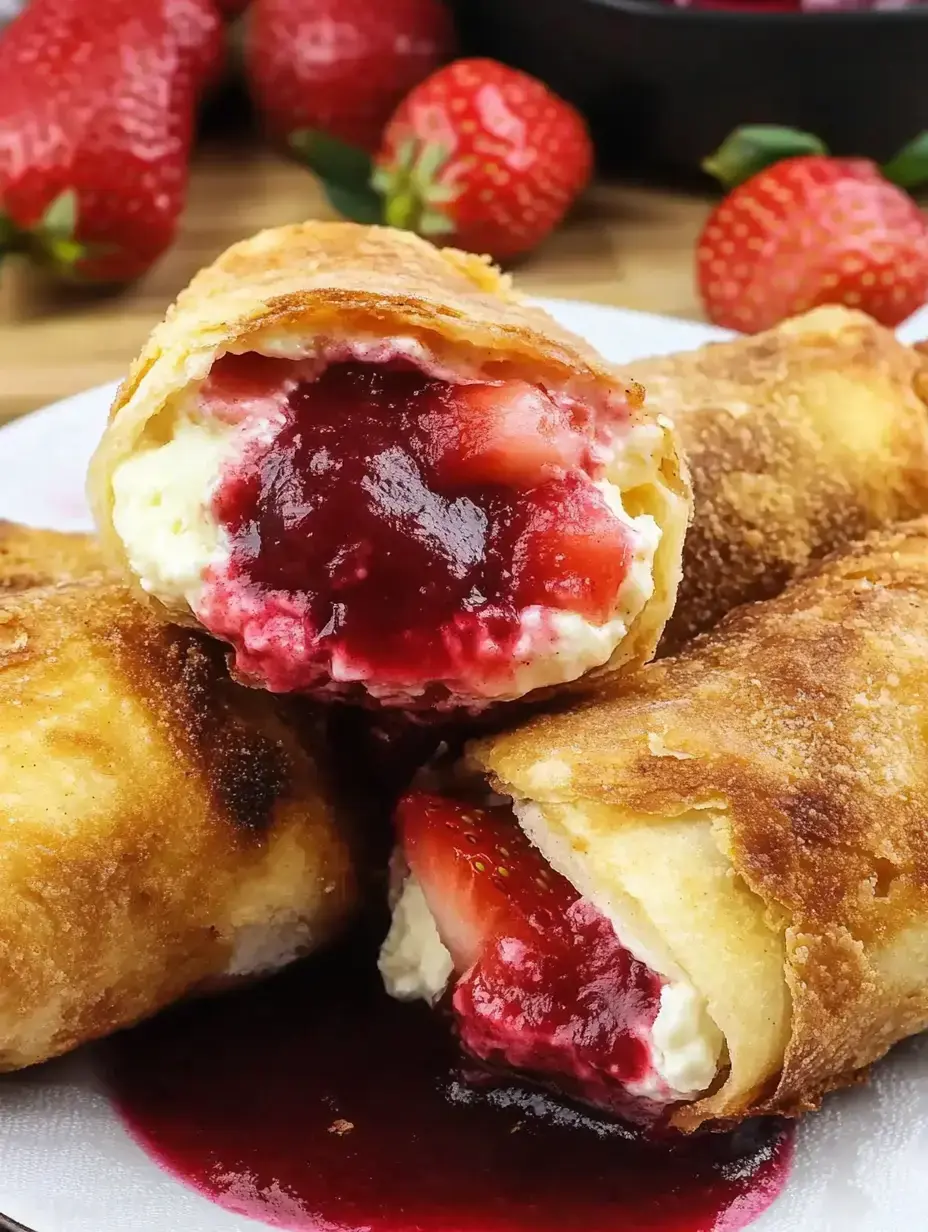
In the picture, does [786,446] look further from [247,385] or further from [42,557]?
[42,557]

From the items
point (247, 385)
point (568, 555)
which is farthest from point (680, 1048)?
point (247, 385)

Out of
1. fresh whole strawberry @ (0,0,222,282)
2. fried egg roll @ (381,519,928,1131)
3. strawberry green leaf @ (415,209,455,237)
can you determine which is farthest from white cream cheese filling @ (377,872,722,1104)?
fresh whole strawberry @ (0,0,222,282)

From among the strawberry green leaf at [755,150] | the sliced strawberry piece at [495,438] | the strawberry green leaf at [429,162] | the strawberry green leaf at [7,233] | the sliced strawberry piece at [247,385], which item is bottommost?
the strawberry green leaf at [7,233]

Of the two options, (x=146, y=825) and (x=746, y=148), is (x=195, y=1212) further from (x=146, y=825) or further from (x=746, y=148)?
(x=746, y=148)

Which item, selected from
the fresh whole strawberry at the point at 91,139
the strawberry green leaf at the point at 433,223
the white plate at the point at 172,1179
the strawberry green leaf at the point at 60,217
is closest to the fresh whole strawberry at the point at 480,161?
the strawberry green leaf at the point at 433,223

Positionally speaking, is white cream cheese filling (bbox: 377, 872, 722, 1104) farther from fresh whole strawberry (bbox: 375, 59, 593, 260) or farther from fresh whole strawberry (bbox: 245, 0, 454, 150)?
fresh whole strawberry (bbox: 245, 0, 454, 150)

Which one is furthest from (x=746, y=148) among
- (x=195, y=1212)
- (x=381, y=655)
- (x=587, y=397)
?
(x=195, y=1212)

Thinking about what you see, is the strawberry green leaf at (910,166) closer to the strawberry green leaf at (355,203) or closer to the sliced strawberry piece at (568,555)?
the strawberry green leaf at (355,203)
